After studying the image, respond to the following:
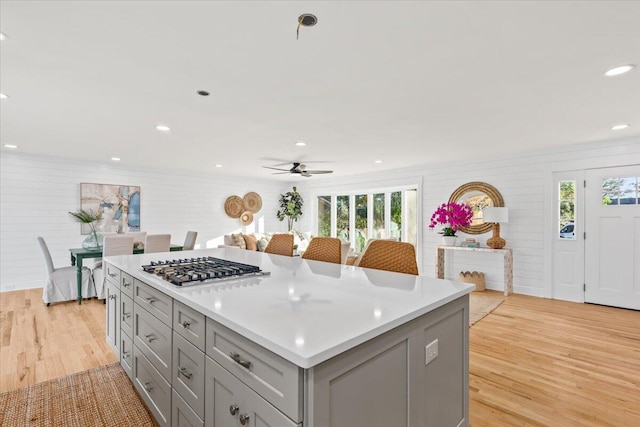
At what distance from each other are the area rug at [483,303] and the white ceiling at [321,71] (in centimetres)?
235

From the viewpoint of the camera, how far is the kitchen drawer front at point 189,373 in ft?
4.58

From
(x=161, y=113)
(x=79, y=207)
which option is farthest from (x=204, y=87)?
(x=79, y=207)

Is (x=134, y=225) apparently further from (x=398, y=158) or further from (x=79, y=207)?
(x=398, y=158)

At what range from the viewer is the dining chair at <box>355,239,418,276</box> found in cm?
225

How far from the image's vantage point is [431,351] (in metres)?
1.44

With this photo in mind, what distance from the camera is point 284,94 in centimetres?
277

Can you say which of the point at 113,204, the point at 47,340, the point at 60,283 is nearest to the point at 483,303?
the point at 47,340

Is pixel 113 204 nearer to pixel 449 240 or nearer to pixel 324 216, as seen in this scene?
pixel 324 216

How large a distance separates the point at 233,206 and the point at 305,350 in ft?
25.2

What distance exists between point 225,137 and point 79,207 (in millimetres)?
3888

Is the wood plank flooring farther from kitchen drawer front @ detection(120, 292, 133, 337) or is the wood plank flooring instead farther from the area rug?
the area rug

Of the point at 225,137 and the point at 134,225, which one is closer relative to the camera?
the point at 225,137

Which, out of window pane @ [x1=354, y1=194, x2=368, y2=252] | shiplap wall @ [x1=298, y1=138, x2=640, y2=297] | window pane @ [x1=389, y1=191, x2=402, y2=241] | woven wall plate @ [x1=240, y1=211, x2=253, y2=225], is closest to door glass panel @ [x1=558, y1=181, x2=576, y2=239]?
shiplap wall @ [x1=298, y1=138, x2=640, y2=297]

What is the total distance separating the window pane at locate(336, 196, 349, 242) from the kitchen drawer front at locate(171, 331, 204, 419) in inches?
261
